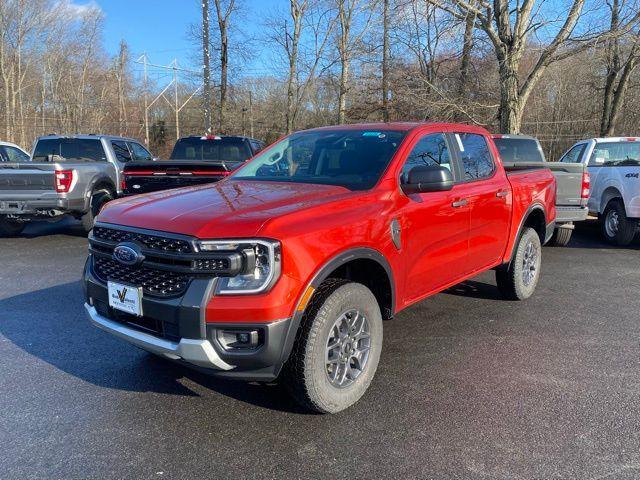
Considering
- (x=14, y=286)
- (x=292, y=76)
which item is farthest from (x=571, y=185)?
(x=292, y=76)

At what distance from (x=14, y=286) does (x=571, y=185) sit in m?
8.13

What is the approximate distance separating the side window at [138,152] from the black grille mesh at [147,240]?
9.02 metres

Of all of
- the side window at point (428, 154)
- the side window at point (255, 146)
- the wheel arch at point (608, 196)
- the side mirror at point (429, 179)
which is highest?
the side window at point (255, 146)

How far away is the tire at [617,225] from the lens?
28.8ft

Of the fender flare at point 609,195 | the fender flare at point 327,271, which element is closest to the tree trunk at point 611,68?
the fender flare at point 609,195

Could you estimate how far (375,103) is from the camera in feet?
80.0

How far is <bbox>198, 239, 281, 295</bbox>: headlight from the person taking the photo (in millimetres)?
2672

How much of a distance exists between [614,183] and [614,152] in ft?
5.51

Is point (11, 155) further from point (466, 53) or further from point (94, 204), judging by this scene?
point (466, 53)

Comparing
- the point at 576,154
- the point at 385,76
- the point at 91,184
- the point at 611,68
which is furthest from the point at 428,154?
the point at 611,68

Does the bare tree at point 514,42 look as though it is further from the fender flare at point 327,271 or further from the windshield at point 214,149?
the fender flare at point 327,271

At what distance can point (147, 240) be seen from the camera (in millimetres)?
2914

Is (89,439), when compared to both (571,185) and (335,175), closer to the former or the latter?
(335,175)

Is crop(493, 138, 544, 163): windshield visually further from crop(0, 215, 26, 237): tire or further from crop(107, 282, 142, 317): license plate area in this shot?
crop(0, 215, 26, 237): tire
